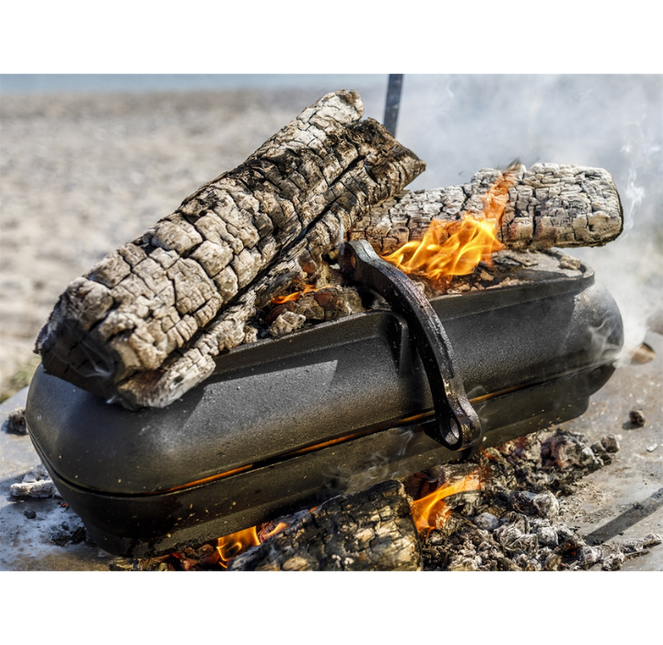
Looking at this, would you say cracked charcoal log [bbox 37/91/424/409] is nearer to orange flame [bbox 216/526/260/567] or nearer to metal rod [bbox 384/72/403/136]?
orange flame [bbox 216/526/260/567]

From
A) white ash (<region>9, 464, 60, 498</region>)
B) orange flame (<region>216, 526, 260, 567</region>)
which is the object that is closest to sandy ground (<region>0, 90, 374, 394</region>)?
white ash (<region>9, 464, 60, 498</region>)

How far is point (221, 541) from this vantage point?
2.04 m

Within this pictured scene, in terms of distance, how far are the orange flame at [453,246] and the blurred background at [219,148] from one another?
1.28ft

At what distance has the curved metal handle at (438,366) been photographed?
187cm

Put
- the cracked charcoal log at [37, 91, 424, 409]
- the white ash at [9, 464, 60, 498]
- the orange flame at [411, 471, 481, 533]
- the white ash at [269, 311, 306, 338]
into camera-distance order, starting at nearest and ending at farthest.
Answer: the cracked charcoal log at [37, 91, 424, 409], the white ash at [269, 311, 306, 338], the orange flame at [411, 471, 481, 533], the white ash at [9, 464, 60, 498]

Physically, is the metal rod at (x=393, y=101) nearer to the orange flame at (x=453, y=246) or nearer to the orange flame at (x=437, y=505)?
the orange flame at (x=453, y=246)

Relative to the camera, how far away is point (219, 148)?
8.91 m

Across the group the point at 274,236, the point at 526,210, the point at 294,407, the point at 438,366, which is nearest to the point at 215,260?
the point at 274,236

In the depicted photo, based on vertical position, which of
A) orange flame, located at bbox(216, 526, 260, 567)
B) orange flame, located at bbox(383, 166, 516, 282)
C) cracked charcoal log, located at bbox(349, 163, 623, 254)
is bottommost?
orange flame, located at bbox(216, 526, 260, 567)

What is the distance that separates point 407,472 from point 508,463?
1.72ft

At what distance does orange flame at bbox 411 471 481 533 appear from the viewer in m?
2.12

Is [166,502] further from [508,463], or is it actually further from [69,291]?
[508,463]

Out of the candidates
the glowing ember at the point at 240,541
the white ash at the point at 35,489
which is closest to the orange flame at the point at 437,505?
the glowing ember at the point at 240,541

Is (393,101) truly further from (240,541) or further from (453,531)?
(240,541)
